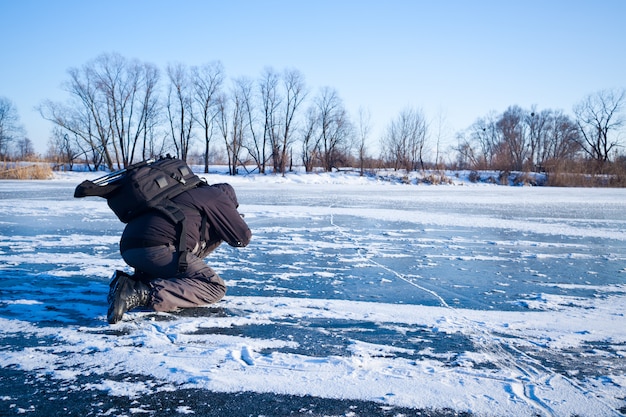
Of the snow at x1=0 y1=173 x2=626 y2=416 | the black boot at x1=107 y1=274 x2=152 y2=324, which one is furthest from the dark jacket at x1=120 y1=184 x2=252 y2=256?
the snow at x1=0 y1=173 x2=626 y2=416

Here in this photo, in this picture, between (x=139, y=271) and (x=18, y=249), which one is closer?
(x=139, y=271)

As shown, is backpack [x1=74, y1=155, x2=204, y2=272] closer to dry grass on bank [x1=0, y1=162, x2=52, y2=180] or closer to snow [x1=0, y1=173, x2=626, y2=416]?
snow [x1=0, y1=173, x2=626, y2=416]

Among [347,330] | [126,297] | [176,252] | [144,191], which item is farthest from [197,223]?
[347,330]

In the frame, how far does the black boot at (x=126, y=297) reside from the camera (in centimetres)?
281

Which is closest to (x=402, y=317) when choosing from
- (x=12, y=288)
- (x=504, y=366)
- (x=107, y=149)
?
(x=504, y=366)

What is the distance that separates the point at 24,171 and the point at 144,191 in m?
25.3

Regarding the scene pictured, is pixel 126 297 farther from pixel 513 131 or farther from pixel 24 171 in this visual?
pixel 513 131

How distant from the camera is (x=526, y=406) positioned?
6.29ft

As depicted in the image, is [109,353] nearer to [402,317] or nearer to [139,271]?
[139,271]

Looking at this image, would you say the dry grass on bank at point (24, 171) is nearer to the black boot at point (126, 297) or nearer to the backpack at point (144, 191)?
the backpack at point (144, 191)

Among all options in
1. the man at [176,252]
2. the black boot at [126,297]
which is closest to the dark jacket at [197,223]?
the man at [176,252]

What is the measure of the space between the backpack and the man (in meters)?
0.05

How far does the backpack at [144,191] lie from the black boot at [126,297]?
0.96ft

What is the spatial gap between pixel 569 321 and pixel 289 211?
8078 millimetres
